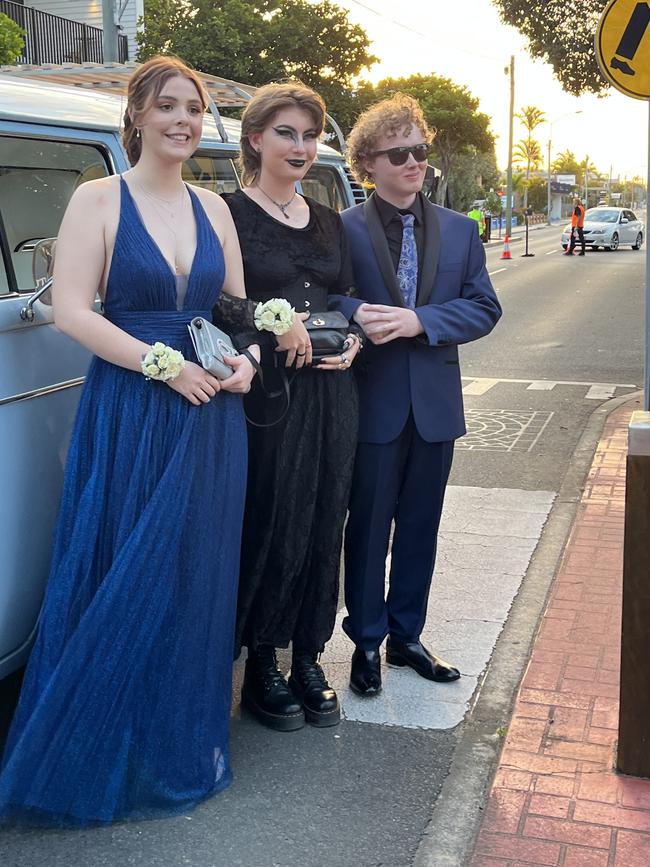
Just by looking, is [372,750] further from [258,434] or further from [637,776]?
[258,434]

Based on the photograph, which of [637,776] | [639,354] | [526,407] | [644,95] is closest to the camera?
[637,776]

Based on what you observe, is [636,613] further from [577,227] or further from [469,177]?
[469,177]

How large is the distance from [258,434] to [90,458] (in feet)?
2.15

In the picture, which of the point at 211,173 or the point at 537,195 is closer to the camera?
the point at 211,173

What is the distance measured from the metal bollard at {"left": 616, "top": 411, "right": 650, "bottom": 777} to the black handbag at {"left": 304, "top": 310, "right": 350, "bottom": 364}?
3.17 feet

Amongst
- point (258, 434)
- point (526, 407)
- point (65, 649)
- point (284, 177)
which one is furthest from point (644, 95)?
point (526, 407)

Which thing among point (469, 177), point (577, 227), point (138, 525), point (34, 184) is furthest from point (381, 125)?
point (469, 177)

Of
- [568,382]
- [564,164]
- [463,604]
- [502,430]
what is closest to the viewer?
[463,604]

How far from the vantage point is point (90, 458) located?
3.17 meters

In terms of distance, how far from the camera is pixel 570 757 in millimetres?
3479

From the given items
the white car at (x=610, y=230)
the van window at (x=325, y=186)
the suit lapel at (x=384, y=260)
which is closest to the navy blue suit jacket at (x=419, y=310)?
the suit lapel at (x=384, y=260)

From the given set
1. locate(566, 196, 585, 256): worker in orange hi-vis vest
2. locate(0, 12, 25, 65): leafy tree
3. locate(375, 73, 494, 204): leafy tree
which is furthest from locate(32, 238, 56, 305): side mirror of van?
locate(375, 73, 494, 204): leafy tree

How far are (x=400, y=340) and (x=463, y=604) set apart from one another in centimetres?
161

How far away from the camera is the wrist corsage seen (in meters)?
3.04
